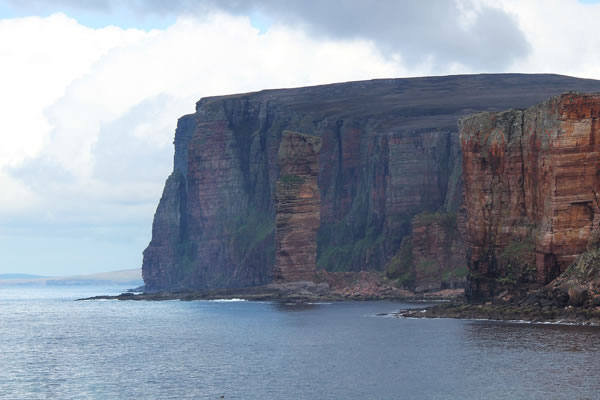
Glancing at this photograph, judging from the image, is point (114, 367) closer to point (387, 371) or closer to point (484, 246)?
point (387, 371)

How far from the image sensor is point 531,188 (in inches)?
6156

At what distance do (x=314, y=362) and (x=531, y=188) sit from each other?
4835 centimetres

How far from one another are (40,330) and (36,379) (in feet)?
225

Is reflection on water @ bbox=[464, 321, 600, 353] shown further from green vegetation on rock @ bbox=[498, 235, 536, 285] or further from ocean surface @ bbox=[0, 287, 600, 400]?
green vegetation on rock @ bbox=[498, 235, 536, 285]

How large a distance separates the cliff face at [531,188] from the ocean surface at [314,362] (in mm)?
11198

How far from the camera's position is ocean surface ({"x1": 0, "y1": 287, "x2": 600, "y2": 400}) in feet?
330

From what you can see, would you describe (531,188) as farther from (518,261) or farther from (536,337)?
(536,337)

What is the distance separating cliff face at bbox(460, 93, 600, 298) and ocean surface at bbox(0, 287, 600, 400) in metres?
11.2

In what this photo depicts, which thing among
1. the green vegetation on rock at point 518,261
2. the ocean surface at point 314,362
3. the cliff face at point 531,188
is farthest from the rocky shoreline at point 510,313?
the cliff face at point 531,188

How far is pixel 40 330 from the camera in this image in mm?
181000

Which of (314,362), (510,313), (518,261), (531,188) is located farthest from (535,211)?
(314,362)

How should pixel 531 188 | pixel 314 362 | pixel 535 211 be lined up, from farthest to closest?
pixel 531 188, pixel 535 211, pixel 314 362

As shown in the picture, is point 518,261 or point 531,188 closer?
point 518,261

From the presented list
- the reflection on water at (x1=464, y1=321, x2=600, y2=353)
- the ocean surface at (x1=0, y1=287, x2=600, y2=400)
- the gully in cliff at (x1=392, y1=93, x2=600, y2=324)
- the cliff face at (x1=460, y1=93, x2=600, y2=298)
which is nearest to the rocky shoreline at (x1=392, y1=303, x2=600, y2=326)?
the gully in cliff at (x1=392, y1=93, x2=600, y2=324)
